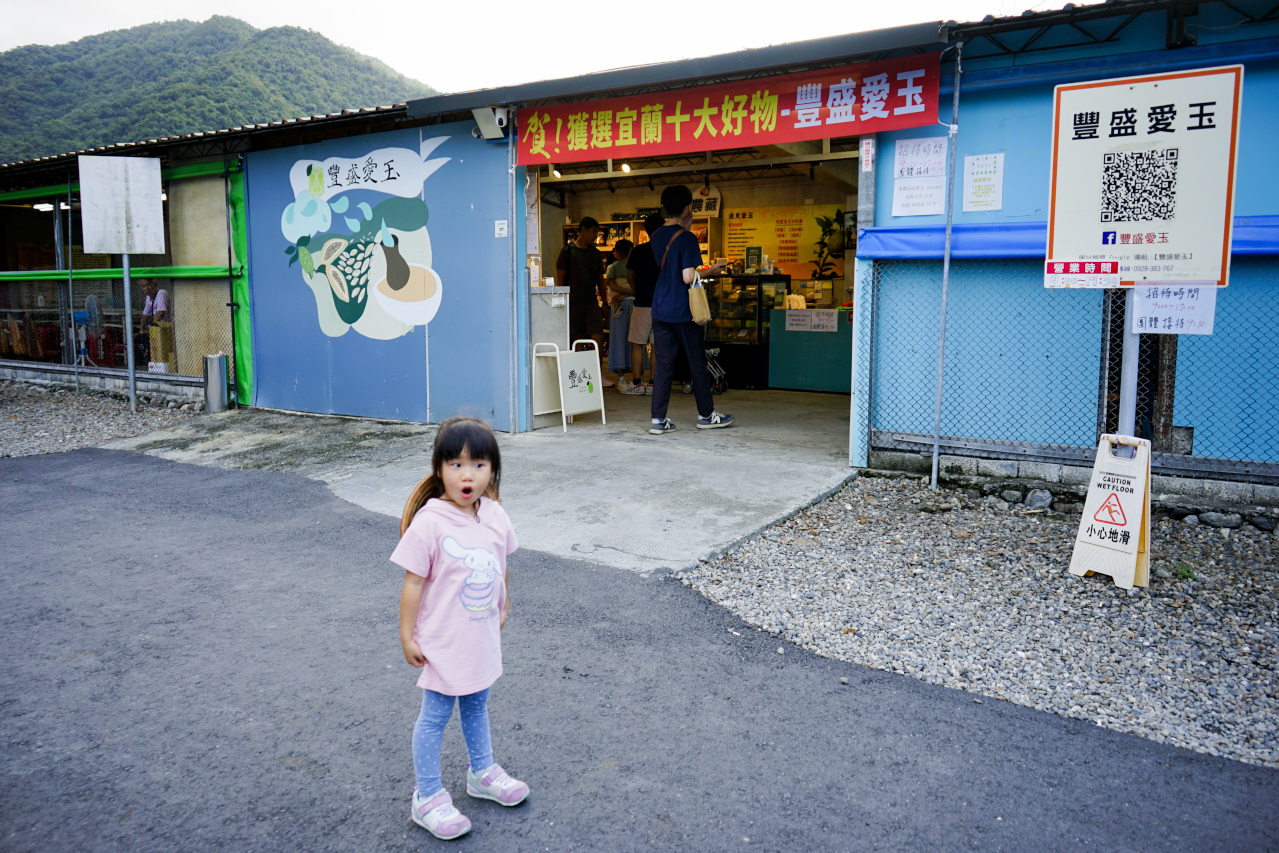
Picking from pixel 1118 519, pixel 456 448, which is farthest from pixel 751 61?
pixel 456 448

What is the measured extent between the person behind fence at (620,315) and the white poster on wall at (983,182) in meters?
6.19

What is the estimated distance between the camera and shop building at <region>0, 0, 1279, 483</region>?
Answer: 220 inches

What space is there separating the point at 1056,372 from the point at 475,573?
508 centimetres

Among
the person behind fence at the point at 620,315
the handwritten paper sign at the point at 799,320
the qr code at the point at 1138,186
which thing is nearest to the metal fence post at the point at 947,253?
the qr code at the point at 1138,186

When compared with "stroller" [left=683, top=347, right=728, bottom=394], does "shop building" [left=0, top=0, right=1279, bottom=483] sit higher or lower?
higher

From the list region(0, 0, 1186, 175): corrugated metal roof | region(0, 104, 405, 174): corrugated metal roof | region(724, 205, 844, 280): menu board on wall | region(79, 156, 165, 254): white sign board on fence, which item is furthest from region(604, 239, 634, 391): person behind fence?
region(79, 156, 165, 254): white sign board on fence

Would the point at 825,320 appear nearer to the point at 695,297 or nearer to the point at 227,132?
the point at 695,297

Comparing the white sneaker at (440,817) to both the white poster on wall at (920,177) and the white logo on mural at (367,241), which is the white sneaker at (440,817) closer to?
the white poster on wall at (920,177)

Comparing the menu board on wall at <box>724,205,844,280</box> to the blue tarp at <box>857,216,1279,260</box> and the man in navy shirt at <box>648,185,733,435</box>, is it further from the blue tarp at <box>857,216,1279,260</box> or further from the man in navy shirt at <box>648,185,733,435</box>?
the blue tarp at <box>857,216,1279,260</box>

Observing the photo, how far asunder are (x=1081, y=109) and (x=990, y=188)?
63.6 inches

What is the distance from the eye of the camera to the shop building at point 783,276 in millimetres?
5586

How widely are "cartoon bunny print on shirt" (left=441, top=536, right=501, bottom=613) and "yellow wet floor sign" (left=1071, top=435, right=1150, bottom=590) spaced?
11.6 feet

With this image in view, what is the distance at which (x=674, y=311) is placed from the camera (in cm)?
810

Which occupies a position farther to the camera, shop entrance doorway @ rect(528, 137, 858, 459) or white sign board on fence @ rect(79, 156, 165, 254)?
shop entrance doorway @ rect(528, 137, 858, 459)
